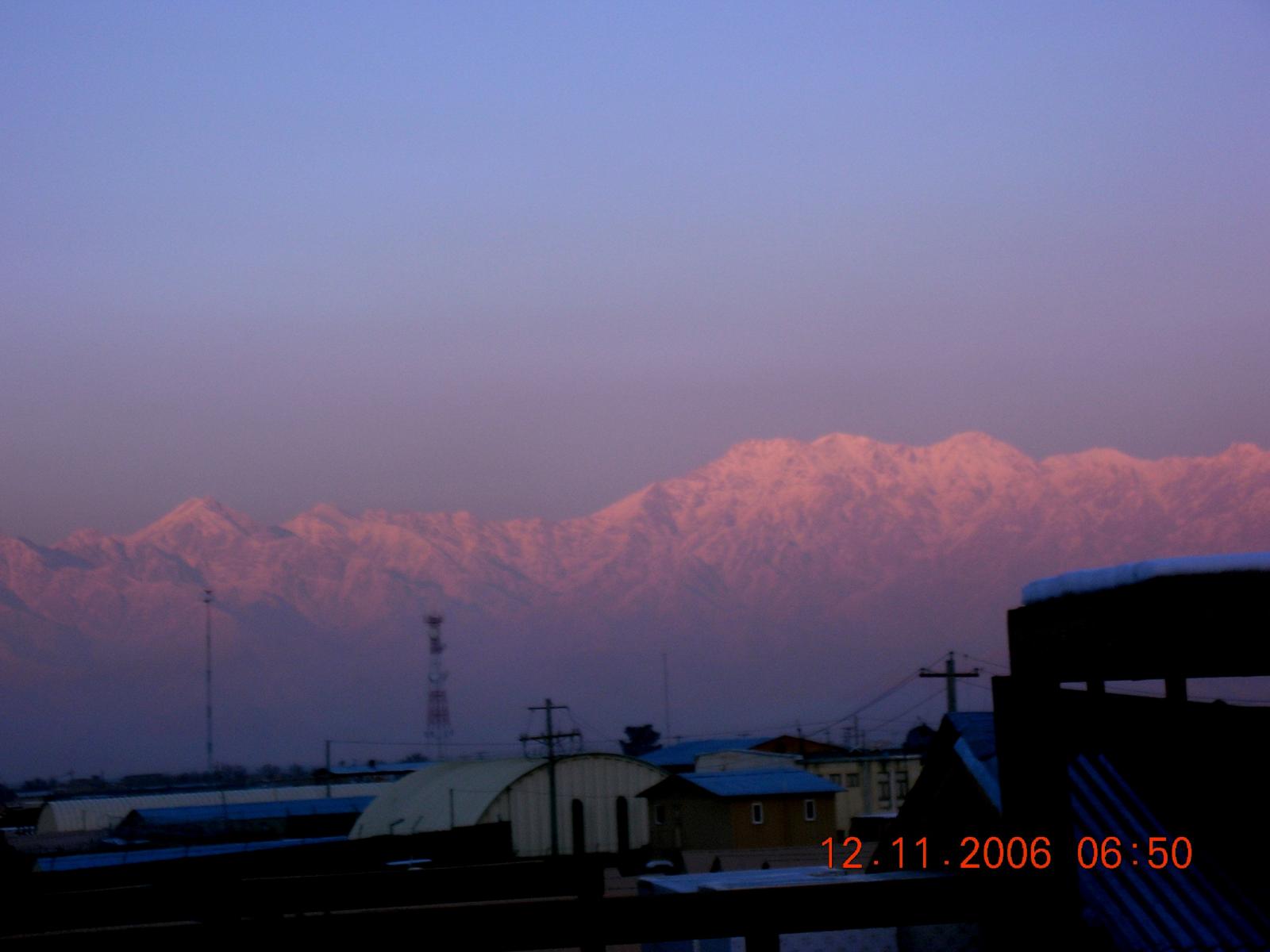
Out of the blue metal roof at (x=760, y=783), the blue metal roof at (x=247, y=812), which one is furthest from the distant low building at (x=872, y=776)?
the blue metal roof at (x=247, y=812)

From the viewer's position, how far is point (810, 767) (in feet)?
204

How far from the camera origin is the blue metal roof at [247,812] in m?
58.8

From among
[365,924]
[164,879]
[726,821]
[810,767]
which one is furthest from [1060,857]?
[810,767]

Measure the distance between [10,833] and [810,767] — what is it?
39.5 metres

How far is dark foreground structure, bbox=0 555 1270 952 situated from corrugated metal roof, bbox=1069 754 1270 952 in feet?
0.05

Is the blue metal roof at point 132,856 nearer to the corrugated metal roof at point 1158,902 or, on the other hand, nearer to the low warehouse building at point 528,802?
the low warehouse building at point 528,802

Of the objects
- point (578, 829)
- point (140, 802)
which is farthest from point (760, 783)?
point (140, 802)

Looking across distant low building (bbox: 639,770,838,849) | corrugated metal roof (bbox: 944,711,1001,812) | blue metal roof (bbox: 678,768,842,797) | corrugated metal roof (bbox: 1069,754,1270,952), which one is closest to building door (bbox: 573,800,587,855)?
corrugated metal roof (bbox: 944,711,1001,812)

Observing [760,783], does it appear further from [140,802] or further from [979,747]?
[979,747]

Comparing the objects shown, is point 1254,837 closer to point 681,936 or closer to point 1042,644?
point 1042,644

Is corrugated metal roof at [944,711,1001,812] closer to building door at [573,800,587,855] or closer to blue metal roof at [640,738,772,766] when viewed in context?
building door at [573,800,587,855]
